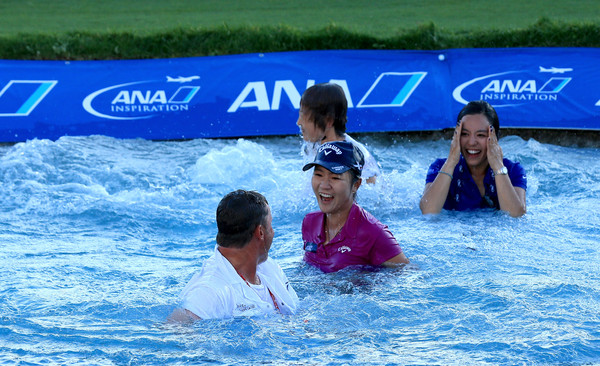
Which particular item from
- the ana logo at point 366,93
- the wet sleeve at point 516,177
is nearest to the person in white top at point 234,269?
the wet sleeve at point 516,177

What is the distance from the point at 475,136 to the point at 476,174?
0.42 meters

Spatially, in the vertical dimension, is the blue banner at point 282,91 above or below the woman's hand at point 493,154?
above

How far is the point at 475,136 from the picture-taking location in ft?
22.6

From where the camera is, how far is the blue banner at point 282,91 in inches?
415

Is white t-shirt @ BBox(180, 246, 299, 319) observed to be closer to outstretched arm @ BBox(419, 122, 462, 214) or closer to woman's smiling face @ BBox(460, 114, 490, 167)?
outstretched arm @ BBox(419, 122, 462, 214)

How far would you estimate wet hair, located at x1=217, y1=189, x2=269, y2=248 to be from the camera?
430 cm

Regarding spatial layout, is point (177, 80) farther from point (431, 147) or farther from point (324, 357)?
point (324, 357)

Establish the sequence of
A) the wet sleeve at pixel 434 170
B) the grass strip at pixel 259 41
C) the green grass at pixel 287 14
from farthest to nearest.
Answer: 1. the green grass at pixel 287 14
2. the grass strip at pixel 259 41
3. the wet sleeve at pixel 434 170

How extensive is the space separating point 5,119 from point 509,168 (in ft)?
21.6

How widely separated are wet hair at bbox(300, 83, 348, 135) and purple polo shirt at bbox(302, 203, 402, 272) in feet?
4.86

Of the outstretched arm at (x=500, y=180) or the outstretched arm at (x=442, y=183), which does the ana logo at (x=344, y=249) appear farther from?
the outstretched arm at (x=500, y=180)

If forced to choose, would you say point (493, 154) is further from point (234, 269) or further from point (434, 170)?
point (234, 269)

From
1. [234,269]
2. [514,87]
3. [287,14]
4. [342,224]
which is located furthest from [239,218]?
[287,14]

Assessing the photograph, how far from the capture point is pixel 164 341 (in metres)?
4.61
